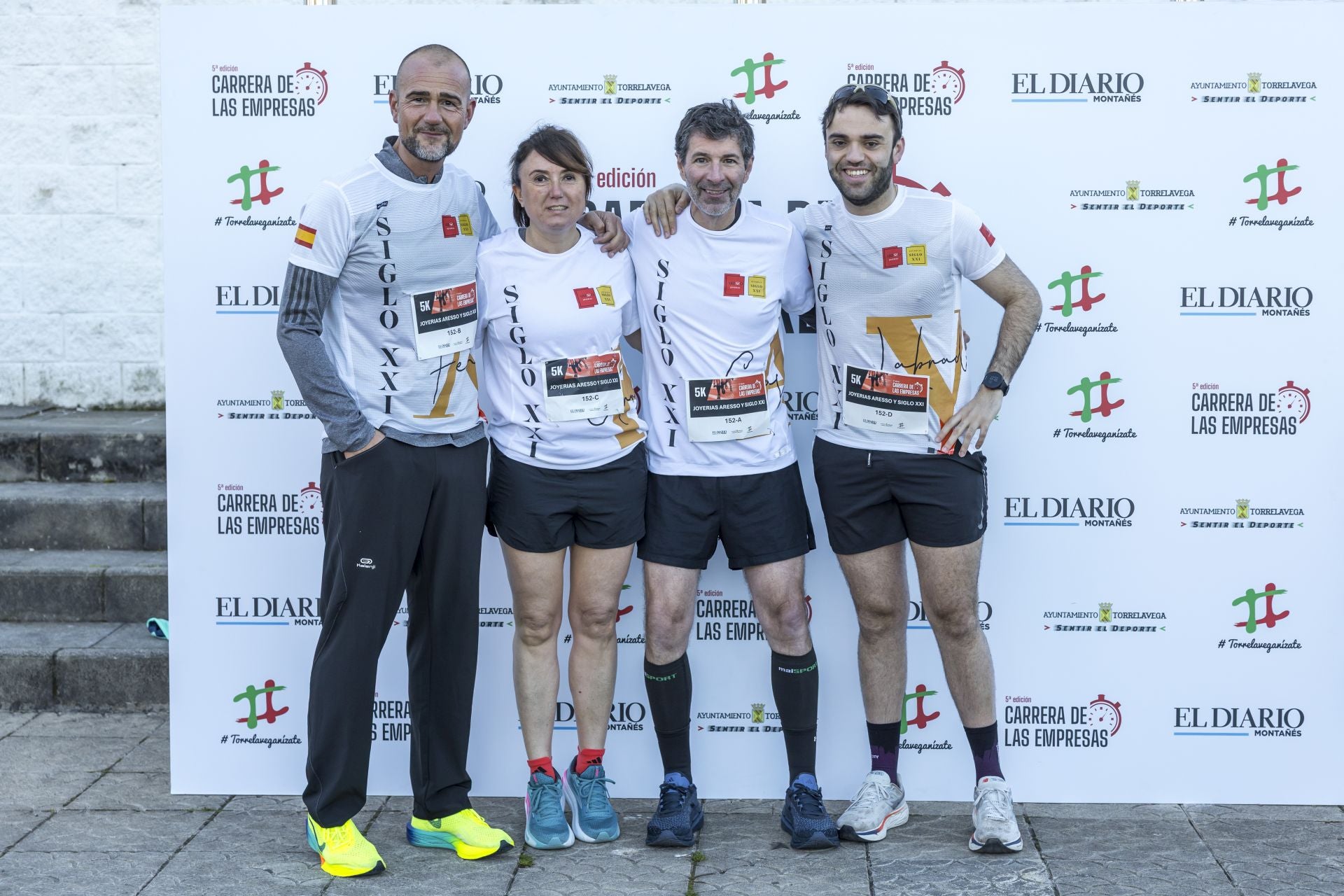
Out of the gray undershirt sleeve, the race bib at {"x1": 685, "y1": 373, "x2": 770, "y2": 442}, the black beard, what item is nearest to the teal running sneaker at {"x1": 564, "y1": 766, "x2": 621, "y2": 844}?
the race bib at {"x1": 685, "y1": 373, "x2": 770, "y2": 442}

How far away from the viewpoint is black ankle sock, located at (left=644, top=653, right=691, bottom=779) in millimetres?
3756

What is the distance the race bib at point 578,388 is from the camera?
11.7 ft

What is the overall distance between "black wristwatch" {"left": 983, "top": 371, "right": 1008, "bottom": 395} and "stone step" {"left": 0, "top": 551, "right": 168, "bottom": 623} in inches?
128

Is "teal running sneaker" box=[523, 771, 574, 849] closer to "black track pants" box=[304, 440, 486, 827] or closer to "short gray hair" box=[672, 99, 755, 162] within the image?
"black track pants" box=[304, 440, 486, 827]

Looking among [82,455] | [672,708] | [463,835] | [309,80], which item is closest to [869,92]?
[309,80]

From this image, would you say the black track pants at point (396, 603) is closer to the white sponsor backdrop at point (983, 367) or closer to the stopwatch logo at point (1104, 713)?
the white sponsor backdrop at point (983, 367)

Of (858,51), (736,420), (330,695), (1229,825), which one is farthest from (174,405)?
(1229,825)

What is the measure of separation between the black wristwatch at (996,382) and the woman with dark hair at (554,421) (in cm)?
96

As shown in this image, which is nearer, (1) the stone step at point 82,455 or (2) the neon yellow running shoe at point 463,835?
(2) the neon yellow running shoe at point 463,835

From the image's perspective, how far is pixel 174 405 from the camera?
4.07 m

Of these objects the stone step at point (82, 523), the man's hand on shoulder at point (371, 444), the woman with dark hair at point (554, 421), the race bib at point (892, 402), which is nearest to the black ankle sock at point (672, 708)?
the woman with dark hair at point (554, 421)

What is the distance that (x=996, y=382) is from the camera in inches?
143

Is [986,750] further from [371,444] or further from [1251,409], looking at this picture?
[371,444]

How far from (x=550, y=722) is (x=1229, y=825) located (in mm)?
1989
